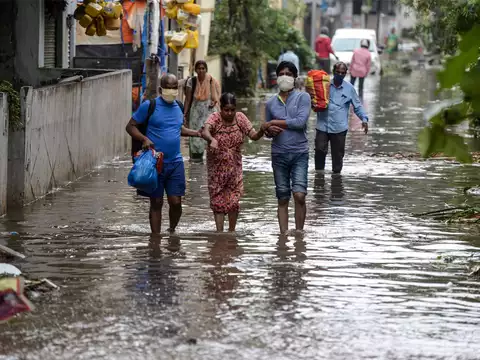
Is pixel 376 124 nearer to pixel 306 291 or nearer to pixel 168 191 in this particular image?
pixel 168 191

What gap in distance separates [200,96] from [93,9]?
286 cm

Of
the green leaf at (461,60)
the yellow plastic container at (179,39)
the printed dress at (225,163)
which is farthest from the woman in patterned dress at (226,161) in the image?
the yellow plastic container at (179,39)

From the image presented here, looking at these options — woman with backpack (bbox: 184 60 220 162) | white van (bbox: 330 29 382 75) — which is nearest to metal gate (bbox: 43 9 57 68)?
woman with backpack (bbox: 184 60 220 162)

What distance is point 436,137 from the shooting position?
4820mm

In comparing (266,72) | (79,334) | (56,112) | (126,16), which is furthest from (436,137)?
(266,72)

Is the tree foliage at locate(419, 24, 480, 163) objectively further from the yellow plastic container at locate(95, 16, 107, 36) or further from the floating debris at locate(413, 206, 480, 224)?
the yellow plastic container at locate(95, 16, 107, 36)

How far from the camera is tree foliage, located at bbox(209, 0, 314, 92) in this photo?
35938 mm

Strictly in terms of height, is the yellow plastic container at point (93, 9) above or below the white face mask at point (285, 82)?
above

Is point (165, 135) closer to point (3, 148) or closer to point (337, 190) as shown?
point (3, 148)

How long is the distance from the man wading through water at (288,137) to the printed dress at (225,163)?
0.32 meters

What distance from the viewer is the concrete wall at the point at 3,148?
1275 centimetres

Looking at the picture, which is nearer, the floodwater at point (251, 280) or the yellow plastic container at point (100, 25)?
the floodwater at point (251, 280)

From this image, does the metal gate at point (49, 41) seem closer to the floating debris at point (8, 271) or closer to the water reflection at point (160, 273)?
the water reflection at point (160, 273)

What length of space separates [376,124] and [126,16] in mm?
5939
